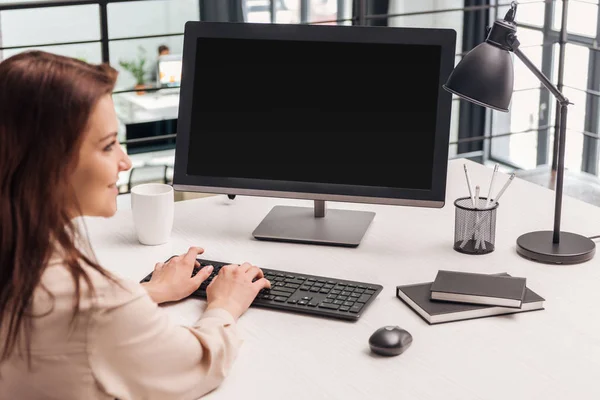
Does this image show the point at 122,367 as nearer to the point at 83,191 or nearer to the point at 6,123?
the point at 83,191

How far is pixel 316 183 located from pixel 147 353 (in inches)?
27.4

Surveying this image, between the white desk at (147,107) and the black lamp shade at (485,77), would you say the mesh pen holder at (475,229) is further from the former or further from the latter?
the white desk at (147,107)

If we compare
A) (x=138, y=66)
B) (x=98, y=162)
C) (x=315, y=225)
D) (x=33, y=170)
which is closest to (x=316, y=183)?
(x=315, y=225)

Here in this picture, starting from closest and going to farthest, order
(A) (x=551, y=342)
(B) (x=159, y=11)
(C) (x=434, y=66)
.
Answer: (A) (x=551, y=342)
(C) (x=434, y=66)
(B) (x=159, y=11)

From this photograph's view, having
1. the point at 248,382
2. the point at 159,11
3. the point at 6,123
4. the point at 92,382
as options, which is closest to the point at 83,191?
the point at 6,123

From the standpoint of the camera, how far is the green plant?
6152 mm

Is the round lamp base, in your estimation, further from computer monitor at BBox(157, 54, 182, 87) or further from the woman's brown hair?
computer monitor at BBox(157, 54, 182, 87)

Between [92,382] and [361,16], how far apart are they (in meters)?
2.26

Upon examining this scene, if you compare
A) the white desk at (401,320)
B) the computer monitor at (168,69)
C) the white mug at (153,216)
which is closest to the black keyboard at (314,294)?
the white desk at (401,320)

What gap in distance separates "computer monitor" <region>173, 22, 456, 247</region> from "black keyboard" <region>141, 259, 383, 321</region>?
0.68ft

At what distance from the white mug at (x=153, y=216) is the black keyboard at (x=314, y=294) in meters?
0.19

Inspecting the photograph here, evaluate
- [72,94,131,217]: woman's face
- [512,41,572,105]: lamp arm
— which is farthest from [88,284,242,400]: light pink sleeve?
[512,41,572,105]: lamp arm

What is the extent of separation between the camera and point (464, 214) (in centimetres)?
168

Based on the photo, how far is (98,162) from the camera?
1129mm
